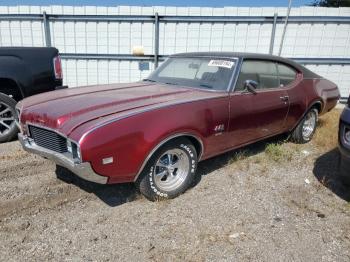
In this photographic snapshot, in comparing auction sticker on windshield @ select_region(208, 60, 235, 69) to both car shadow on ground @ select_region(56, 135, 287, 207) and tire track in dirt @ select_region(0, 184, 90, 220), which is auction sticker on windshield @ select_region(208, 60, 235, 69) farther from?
tire track in dirt @ select_region(0, 184, 90, 220)

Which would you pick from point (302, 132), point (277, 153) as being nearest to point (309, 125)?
point (302, 132)

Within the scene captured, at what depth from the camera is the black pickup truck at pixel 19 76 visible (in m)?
4.75

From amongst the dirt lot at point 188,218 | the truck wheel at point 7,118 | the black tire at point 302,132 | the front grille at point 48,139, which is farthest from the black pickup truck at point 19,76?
the black tire at point 302,132

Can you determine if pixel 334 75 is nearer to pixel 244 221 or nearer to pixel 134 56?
pixel 134 56

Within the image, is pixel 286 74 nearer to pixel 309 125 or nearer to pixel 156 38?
pixel 309 125

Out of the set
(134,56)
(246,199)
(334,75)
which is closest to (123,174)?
(246,199)

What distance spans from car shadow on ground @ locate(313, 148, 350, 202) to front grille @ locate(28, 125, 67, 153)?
112 inches

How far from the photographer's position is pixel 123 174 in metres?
2.76

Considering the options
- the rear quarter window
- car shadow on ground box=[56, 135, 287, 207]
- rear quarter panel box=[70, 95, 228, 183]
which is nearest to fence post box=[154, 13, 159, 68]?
the rear quarter window

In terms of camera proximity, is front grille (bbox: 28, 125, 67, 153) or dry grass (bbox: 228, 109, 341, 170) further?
dry grass (bbox: 228, 109, 341, 170)

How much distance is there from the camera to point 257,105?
155 inches

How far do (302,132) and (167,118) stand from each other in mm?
3115

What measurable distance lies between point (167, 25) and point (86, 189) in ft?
18.8

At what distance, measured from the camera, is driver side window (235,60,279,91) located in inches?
153
